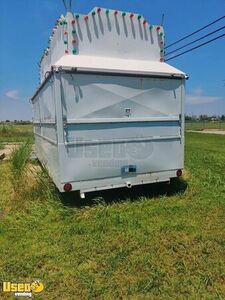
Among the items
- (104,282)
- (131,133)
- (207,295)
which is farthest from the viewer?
(131,133)

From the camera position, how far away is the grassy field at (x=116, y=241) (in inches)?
122

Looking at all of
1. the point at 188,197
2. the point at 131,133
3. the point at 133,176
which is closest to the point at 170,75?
the point at 131,133

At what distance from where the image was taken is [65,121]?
16.1 feet

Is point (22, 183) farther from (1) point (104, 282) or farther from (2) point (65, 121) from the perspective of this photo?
(1) point (104, 282)

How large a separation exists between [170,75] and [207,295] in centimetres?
395

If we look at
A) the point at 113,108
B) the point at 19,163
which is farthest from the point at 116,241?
the point at 19,163

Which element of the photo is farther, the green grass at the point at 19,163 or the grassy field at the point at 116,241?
the green grass at the point at 19,163
